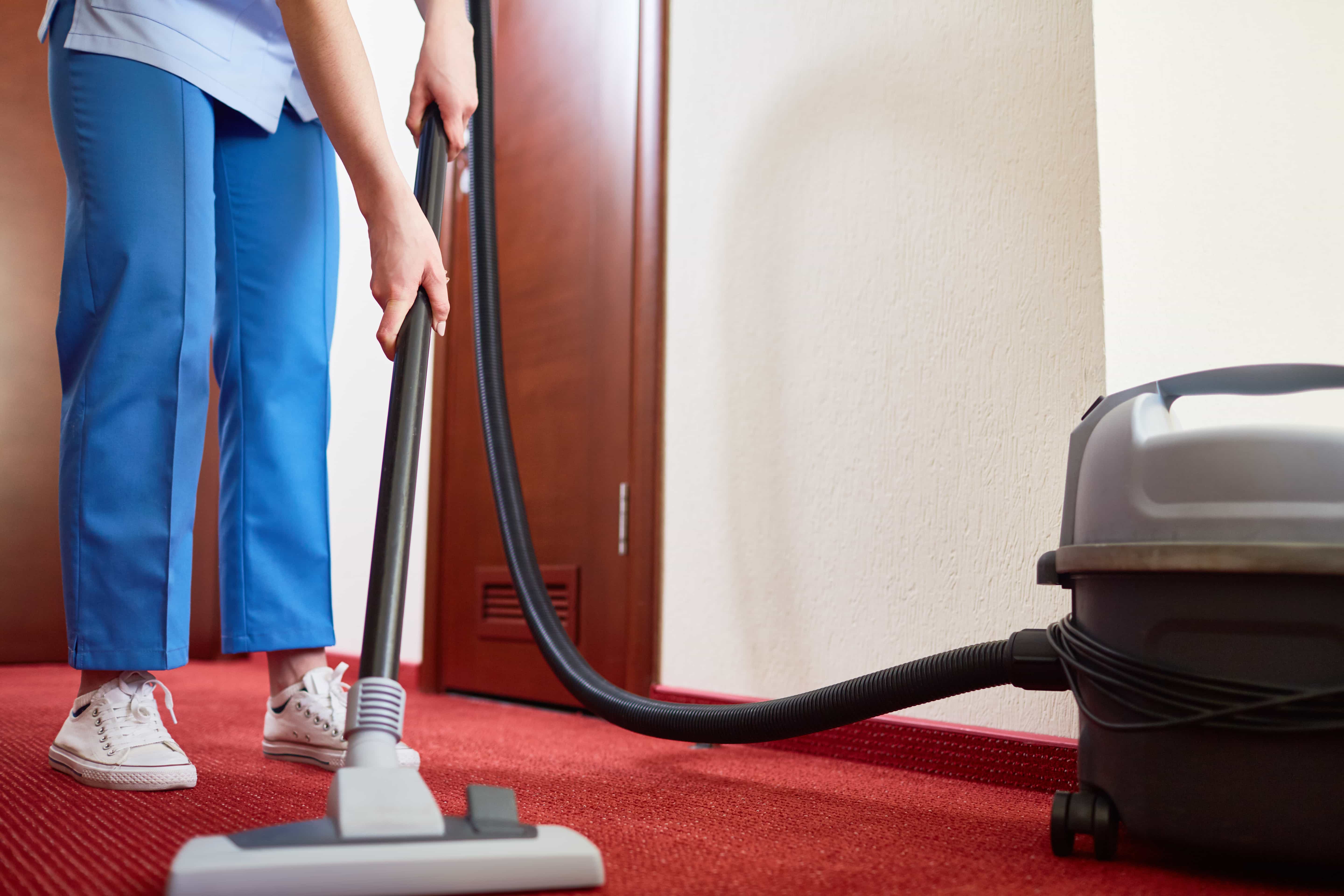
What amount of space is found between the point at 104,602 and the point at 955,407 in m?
0.90

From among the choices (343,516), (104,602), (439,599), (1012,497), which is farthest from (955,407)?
(343,516)

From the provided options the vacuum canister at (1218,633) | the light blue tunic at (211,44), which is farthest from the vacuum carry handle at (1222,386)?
the light blue tunic at (211,44)

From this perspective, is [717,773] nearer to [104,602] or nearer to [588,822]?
[588,822]

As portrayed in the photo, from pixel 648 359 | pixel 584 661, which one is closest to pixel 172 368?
pixel 584 661

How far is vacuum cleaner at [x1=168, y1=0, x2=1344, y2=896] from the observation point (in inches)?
20.6

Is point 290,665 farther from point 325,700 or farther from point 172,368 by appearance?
point 172,368

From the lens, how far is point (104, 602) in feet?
2.99

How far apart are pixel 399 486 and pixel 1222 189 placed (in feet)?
3.01

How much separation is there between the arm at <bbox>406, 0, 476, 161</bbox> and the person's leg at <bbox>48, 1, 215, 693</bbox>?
249 mm

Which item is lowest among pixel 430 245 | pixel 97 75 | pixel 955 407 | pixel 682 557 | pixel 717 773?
pixel 717 773

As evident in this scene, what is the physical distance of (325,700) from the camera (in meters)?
1.06

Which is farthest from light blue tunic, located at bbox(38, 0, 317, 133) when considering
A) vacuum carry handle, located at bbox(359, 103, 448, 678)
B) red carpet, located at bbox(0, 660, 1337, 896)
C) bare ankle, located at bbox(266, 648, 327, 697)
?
red carpet, located at bbox(0, 660, 1337, 896)

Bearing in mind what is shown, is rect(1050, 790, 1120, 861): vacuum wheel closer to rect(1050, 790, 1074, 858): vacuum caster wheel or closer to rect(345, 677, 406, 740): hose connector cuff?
rect(1050, 790, 1074, 858): vacuum caster wheel

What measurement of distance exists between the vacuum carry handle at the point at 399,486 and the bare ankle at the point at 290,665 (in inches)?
15.6
